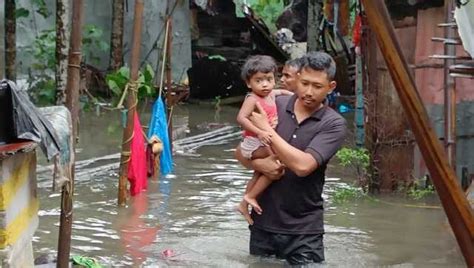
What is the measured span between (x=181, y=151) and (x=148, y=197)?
315 centimetres

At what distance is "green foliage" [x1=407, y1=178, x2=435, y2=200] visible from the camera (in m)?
8.85

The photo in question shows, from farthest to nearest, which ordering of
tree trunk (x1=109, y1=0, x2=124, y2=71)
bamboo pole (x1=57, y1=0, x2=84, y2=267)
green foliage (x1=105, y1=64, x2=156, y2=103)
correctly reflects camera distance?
tree trunk (x1=109, y1=0, x2=124, y2=71), green foliage (x1=105, y1=64, x2=156, y2=103), bamboo pole (x1=57, y1=0, x2=84, y2=267)

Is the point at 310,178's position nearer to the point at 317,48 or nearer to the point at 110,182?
the point at 110,182

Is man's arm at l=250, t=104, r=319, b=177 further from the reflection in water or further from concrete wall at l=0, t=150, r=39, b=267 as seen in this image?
the reflection in water

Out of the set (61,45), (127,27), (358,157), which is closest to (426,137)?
(358,157)

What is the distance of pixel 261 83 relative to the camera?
5.57 meters

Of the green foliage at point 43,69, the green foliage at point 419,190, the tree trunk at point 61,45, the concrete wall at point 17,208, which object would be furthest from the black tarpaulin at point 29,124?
the green foliage at point 43,69

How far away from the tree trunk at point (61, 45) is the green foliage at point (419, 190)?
4.87 m

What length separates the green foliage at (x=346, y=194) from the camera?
8.92 metres

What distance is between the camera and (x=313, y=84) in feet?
16.5

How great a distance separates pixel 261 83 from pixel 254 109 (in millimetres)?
182

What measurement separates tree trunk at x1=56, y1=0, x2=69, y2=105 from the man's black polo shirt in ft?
22.1

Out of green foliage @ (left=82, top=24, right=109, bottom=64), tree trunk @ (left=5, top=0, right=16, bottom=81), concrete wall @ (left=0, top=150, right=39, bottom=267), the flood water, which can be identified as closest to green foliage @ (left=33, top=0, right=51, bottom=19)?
green foliage @ (left=82, top=24, right=109, bottom=64)

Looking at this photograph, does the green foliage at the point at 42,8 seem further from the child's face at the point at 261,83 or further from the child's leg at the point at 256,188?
the child's leg at the point at 256,188
